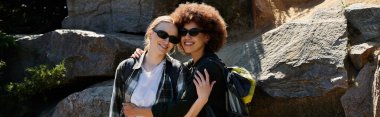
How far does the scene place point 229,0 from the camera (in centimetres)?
805

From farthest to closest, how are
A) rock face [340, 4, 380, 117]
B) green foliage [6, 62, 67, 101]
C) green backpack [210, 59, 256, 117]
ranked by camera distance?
green foliage [6, 62, 67, 101]
rock face [340, 4, 380, 117]
green backpack [210, 59, 256, 117]

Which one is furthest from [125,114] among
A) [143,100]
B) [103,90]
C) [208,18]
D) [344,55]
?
[344,55]

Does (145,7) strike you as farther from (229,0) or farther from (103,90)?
(103,90)

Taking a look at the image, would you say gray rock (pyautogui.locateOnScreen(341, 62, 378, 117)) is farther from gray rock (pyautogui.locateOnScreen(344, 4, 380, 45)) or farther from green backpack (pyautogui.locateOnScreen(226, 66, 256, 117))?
green backpack (pyautogui.locateOnScreen(226, 66, 256, 117))

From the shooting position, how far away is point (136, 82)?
405 cm

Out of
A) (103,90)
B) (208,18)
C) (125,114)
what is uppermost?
(208,18)

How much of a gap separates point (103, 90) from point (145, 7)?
251cm

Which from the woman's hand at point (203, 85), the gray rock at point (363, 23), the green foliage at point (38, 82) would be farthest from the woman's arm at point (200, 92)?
the green foliage at point (38, 82)

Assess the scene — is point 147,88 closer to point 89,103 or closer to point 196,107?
point 196,107

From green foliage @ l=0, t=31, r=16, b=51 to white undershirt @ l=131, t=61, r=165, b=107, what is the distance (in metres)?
3.54

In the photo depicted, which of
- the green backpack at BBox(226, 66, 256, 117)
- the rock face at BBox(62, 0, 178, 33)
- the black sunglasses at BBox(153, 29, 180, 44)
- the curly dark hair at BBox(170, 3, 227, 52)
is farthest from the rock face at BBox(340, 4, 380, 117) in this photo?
the rock face at BBox(62, 0, 178, 33)

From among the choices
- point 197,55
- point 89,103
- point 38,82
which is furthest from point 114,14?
point 197,55

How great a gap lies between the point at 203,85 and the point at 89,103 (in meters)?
2.43

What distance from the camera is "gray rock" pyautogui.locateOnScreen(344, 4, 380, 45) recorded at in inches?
224
